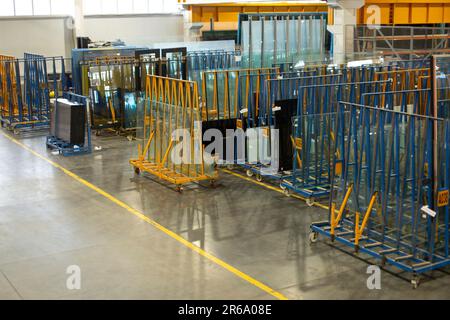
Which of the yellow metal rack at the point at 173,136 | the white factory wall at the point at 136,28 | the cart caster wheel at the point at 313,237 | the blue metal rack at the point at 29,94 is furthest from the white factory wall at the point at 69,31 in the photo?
the cart caster wheel at the point at 313,237

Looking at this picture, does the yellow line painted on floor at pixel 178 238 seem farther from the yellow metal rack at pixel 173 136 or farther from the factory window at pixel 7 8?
the factory window at pixel 7 8

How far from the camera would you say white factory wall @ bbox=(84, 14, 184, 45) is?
3183 cm

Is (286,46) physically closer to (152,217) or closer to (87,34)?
(152,217)

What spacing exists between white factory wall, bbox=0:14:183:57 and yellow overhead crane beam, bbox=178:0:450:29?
2402 mm

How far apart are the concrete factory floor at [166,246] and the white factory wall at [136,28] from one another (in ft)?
64.3

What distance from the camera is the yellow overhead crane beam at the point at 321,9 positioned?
21.7 m

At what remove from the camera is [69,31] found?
3138 centimetres

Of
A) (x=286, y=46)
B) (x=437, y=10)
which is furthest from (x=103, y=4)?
(x=437, y=10)

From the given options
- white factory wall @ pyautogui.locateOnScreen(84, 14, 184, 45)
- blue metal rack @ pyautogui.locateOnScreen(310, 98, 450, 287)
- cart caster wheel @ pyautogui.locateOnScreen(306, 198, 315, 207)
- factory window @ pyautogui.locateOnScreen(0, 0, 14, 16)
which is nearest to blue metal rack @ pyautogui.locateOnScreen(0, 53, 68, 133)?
cart caster wheel @ pyautogui.locateOnScreen(306, 198, 315, 207)

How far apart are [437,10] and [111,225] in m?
18.2

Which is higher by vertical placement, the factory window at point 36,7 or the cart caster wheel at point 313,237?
the factory window at point 36,7

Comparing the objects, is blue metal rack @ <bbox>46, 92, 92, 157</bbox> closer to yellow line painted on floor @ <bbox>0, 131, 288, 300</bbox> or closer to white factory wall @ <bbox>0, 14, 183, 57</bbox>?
yellow line painted on floor @ <bbox>0, 131, 288, 300</bbox>

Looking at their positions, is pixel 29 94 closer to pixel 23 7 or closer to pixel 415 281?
pixel 23 7

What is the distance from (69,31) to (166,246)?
24635mm
